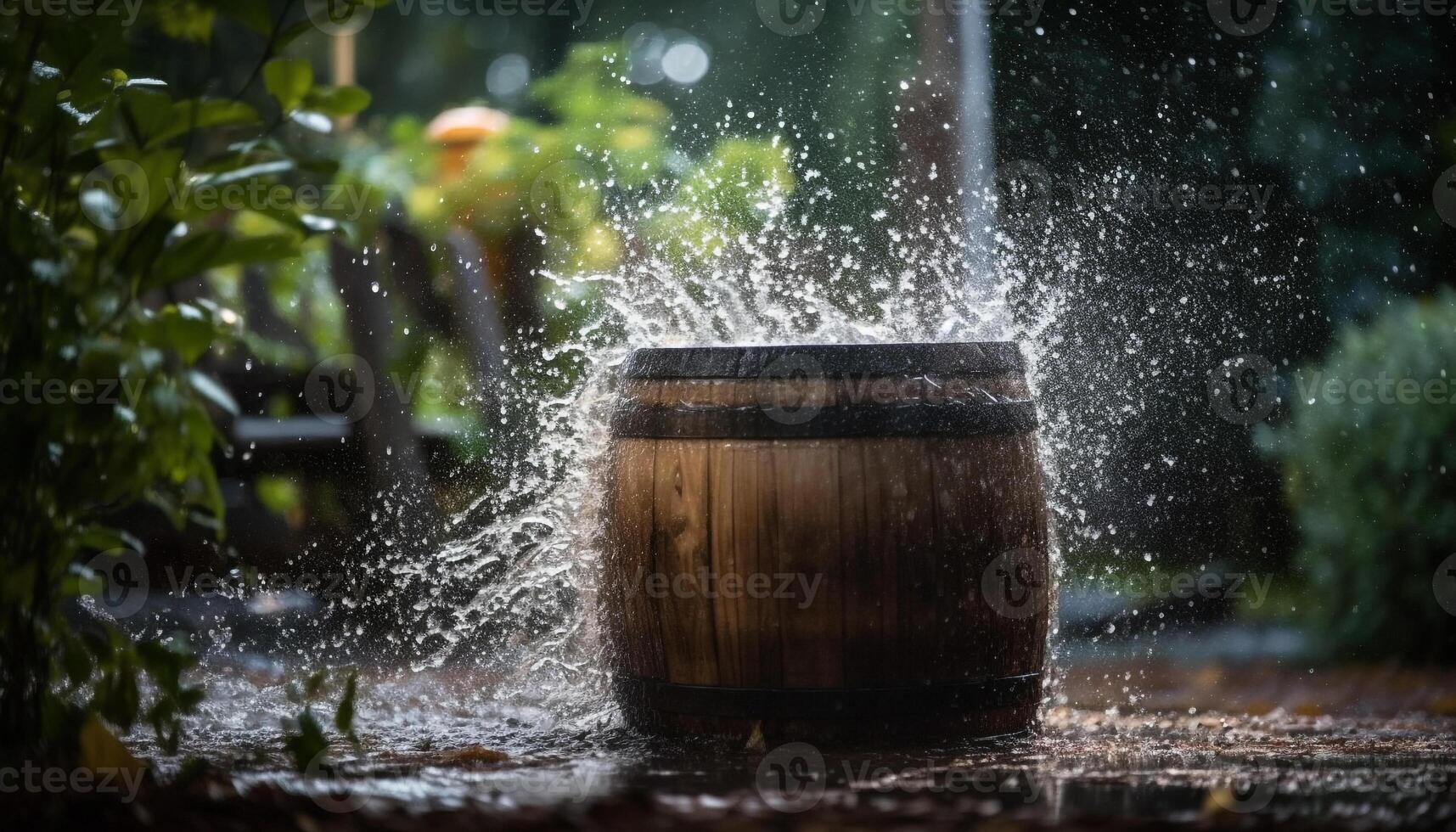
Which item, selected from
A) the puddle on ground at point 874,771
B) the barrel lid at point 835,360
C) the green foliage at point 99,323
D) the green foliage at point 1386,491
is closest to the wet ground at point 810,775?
the puddle on ground at point 874,771

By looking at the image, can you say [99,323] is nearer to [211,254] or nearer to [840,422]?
[211,254]

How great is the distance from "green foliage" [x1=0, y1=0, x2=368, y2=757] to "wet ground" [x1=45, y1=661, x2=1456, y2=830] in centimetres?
21

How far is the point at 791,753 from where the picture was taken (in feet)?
7.09

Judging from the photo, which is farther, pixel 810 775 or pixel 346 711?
pixel 810 775

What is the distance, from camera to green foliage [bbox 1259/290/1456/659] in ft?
12.3

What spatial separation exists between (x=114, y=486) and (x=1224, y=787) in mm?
1416

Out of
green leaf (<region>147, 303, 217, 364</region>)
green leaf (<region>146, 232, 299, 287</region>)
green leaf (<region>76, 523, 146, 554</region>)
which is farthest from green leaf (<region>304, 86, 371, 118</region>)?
green leaf (<region>76, 523, 146, 554</region>)

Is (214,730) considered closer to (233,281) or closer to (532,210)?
(233,281)

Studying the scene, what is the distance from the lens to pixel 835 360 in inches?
86.4

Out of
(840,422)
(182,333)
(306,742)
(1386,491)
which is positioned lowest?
(306,742)

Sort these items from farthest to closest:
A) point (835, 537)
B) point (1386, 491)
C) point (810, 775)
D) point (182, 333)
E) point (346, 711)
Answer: point (1386, 491) → point (835, 537) → point (810, 775) → point (346, 711) → point (182, 333)

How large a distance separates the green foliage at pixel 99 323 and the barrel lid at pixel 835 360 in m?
0.70

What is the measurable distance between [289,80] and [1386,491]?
3259 millimetres

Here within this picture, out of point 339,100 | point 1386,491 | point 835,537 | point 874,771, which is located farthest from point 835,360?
point 1386,491
